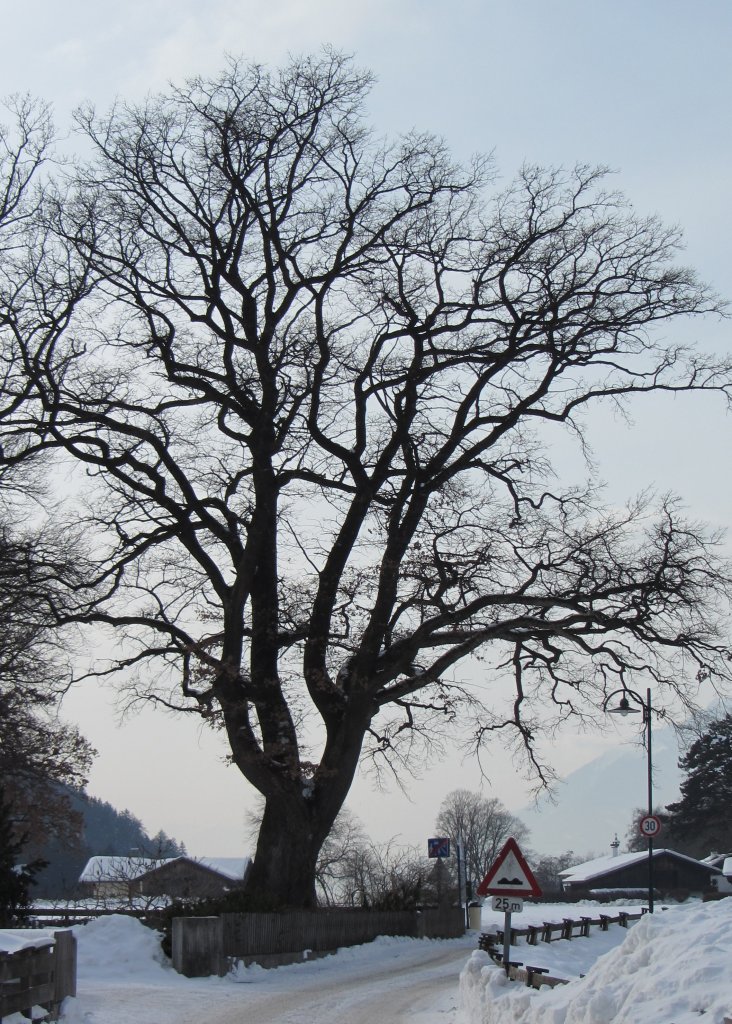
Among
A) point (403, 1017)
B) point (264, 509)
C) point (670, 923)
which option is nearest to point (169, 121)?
point (264, 509)

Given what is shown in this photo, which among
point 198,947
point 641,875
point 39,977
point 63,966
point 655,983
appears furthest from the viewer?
point 641,875

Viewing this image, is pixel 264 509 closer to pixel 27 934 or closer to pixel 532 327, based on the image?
pixel 532 327

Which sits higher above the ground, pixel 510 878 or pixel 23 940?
pixel 510 878

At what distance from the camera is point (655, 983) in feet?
28.6

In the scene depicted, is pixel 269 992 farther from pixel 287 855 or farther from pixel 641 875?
pixel 641 875

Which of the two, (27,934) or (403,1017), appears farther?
(403,1017)

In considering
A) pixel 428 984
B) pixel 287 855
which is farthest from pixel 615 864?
pixel 428 984

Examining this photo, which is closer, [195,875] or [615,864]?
[195,875]

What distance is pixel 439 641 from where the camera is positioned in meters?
26.5

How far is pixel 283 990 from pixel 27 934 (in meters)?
6.66

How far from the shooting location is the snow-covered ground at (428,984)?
8664 millimetres

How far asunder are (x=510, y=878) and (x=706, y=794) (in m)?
78.8

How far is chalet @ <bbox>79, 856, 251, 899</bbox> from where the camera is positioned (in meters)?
63.1

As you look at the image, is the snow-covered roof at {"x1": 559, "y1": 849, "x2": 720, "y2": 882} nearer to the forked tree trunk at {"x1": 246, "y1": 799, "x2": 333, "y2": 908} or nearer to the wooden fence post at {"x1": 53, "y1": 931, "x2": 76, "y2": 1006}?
the forked tree trunk at {"x1": 246, "y1": 799, "x2": 333, "y2": 908}
